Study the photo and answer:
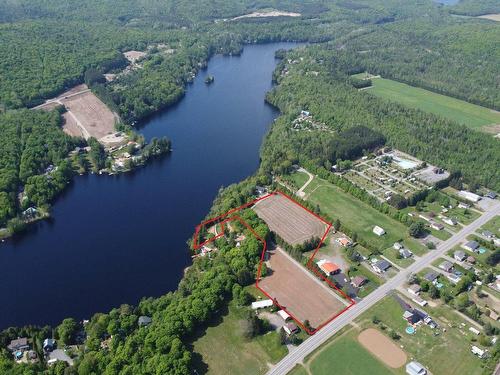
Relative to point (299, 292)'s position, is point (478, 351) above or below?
above

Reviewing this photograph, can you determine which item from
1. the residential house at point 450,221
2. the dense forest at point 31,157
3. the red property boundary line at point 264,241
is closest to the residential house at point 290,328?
the red property boundary line at point 264,241

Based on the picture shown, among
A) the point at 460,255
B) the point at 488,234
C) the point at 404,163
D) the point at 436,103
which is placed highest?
the point at 436,103

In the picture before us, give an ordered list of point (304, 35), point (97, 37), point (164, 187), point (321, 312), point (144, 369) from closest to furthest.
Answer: point (144, 369) → point (321, 312) → point (164, 187) → point (97, 37) → point (304, 35)

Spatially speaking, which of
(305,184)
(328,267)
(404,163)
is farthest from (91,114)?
(328,267)

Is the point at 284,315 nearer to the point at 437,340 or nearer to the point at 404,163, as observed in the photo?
the point at 437,340

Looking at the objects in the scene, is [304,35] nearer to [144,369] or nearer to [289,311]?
[289,311]

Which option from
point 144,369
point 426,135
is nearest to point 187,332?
point 144,369
